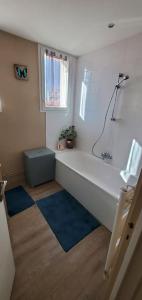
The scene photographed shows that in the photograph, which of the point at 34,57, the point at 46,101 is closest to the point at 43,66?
the point at 34,57

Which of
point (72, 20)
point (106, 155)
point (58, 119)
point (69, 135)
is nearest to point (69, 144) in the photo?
point (69, 135)

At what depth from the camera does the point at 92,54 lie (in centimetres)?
229

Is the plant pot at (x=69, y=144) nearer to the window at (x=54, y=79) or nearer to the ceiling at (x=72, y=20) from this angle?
the window at (x=54, y=79)

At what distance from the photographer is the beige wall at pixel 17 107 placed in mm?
1879

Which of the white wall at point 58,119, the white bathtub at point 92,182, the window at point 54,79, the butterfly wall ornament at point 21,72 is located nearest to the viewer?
the white bathtub at point 92,182

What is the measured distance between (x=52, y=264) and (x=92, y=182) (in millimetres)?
959

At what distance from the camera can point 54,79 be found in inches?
95.2

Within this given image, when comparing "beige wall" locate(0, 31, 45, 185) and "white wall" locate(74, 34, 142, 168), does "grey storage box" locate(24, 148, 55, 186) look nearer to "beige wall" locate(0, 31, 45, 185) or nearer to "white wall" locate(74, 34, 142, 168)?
"beige wall" locate(0, 31, 45, 185)

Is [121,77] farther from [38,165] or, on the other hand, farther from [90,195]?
[38,165]

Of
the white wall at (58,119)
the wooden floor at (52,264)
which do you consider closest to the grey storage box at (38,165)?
the white wall at (58,119)

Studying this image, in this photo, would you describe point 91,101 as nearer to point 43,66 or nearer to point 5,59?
point 43,66

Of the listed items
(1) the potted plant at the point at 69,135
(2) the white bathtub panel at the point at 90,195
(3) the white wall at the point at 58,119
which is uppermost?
(3) the white wall at the point at 58,119

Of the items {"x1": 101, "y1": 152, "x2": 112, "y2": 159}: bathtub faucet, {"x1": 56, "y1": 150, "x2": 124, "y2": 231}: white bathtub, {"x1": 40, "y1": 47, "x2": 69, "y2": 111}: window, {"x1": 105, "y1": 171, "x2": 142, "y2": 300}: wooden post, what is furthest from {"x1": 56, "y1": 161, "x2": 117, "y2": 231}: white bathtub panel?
{"x1": 40, "y1": 47, "x2": 69, "y2": 111}: window

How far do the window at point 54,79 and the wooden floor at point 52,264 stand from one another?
1937 mm
